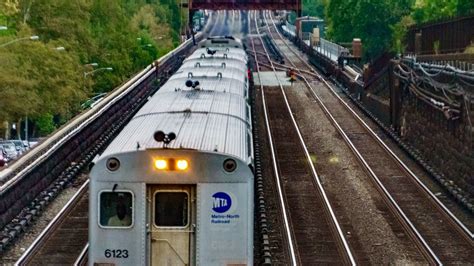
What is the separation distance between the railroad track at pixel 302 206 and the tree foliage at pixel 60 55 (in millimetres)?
17115

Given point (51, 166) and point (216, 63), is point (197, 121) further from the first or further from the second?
point (216, 63)

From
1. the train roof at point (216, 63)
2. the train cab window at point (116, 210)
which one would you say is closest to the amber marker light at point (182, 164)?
the train cab window at point (116, 210)

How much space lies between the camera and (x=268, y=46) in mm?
100750

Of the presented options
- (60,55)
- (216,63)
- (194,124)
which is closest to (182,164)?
(194,124)

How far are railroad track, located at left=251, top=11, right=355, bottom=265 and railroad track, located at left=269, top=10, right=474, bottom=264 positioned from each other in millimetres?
1783

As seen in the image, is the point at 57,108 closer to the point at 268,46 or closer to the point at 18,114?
the point at 18,114

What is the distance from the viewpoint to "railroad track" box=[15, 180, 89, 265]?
2133 cm

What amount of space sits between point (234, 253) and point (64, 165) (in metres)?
16.2

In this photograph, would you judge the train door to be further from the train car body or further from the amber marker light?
the train car body

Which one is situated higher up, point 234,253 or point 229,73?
point 229,73

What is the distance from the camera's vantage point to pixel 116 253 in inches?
637

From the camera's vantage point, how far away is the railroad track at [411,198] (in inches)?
911

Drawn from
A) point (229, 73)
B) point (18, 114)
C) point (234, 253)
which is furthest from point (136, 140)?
point (18, 114)

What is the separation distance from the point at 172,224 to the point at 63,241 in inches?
285
